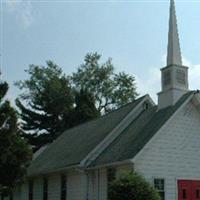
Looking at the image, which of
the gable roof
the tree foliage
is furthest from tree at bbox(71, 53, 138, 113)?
the gable roof

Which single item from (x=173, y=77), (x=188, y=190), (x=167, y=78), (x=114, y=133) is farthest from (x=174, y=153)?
(x=114, y=133)

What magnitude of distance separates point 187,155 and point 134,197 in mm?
5719

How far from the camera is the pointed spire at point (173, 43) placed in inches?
1040

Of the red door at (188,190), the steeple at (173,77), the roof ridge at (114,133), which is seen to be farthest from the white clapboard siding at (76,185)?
the steeple at (173,77)

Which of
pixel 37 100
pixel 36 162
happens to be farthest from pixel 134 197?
pixel 37 100

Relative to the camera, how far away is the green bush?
63.0 ft

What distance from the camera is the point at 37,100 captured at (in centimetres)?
6662

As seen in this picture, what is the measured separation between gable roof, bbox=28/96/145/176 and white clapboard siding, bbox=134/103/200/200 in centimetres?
493

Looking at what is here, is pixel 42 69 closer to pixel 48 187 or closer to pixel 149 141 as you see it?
pixel 48 187

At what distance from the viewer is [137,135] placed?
25.3 meters

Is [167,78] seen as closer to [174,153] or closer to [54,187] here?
[174,153]

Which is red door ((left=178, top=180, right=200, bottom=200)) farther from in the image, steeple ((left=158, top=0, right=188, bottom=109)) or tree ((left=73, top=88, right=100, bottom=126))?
tree ((left=73, top=88, right=100, bottom=126))

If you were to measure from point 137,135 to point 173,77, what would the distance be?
362 cm

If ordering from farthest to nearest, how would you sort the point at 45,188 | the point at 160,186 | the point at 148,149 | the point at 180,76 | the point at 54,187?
the point at 45,188 < the point at 54,187 < the point at 180,76 < the point at 160,186 < the point at 148,149
